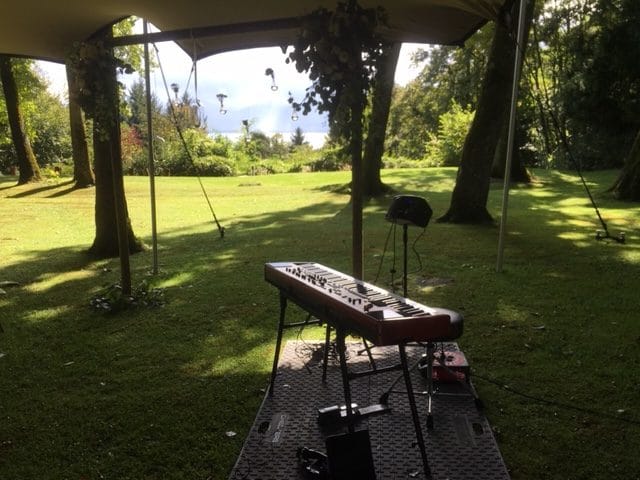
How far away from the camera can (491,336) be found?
4.54 meters

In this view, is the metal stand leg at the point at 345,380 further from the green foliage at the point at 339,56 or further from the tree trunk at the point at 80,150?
the tree trunk at the point at 80,150

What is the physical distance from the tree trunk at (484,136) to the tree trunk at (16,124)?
1436cm

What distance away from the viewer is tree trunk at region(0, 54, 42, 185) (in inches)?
639

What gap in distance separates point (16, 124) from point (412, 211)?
17.1 metres

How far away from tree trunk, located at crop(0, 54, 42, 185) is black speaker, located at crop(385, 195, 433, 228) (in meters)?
16.5

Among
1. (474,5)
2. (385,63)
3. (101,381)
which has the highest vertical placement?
(474,5)

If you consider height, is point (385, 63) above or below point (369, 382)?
above

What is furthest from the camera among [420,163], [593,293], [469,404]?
[420,163]

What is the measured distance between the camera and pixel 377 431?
317 cm

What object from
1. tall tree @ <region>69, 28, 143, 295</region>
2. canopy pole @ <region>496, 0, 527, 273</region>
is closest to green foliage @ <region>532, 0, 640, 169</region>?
canopy pole @ <region>496, 0, 527, 273</region>

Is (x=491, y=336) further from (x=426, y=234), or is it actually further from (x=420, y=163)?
(x=420, y=163)

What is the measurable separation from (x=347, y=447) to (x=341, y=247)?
18.4 feet

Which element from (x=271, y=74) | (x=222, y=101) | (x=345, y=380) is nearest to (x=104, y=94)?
(x=222, y=101)

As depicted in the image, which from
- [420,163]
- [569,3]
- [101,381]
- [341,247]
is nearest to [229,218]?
[341,247]
